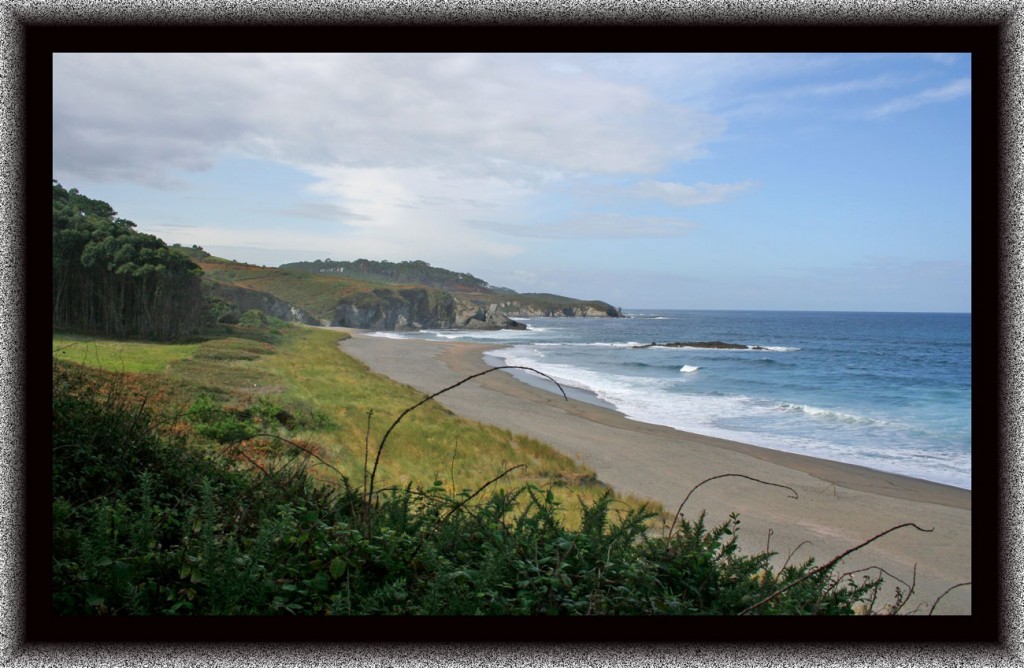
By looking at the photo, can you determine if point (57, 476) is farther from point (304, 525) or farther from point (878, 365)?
point (878, 365)

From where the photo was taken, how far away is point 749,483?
3.57 metres

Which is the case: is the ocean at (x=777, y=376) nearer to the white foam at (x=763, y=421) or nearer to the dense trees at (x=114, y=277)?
the white foam at (x=763, y=421)

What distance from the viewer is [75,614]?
1677mm

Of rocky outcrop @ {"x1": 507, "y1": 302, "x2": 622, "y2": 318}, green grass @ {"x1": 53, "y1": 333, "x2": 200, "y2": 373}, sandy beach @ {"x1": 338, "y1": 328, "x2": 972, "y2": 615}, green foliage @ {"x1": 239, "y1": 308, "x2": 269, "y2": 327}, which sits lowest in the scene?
sandy beach @ {"x1": 338, "y1": 328, "x2": 972, "y2": 615}

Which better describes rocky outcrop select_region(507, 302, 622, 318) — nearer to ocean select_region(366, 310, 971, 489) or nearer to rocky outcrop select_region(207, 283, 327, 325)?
ocean select_region(366, 310, 971, 489)

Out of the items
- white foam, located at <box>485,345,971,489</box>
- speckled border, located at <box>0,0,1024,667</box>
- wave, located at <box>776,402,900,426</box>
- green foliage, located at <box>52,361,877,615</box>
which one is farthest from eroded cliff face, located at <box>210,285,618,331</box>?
wave, located at <box>776,402,900,426</box>

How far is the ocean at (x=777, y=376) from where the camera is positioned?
328 centimetres

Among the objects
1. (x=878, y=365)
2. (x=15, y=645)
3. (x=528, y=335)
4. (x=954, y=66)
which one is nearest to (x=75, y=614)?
(x=15, y=645)

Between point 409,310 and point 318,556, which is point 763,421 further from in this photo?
point 318,556

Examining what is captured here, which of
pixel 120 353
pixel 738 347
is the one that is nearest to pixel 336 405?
pixel 120 353

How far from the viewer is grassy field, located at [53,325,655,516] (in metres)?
2.82

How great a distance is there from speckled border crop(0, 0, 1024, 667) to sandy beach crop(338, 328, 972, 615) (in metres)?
0.42

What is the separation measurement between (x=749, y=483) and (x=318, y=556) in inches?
108

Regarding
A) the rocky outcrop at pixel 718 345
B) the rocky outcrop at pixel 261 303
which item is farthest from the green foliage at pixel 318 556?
the rocky outcrop at pixel 718 345
